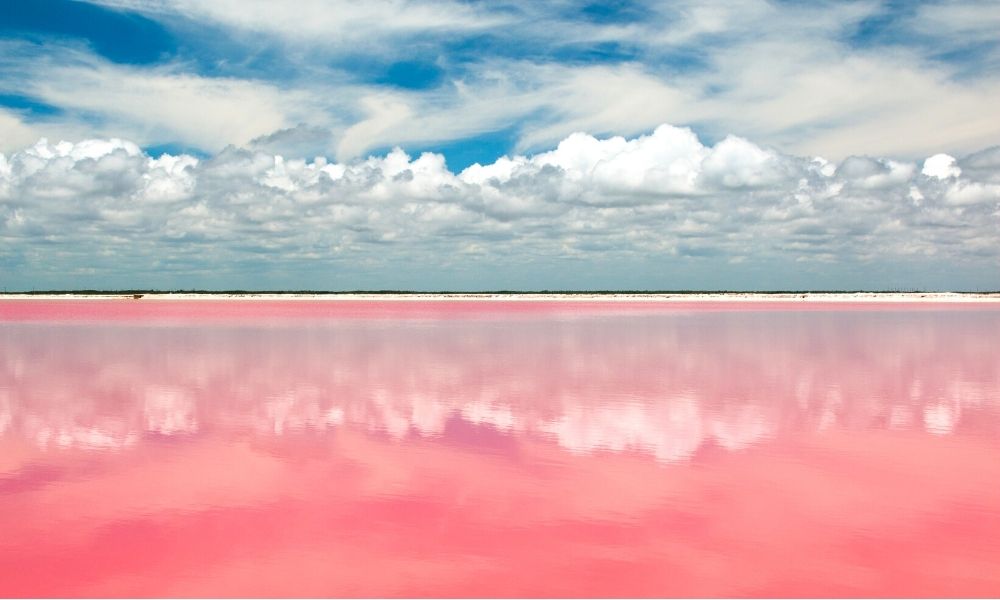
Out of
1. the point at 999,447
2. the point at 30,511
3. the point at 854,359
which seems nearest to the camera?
the point at 30,511

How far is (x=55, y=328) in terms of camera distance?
170 feet

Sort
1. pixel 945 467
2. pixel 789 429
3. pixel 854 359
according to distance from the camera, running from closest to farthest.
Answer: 1. pixel 945 467
2. pixel 789 429
3. pixel 854 359


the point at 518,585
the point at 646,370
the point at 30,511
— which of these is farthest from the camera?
the point at 646,370

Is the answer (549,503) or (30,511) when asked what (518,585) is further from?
(30,511)

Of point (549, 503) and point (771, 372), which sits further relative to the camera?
point (771, 372)

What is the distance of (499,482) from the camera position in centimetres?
1188

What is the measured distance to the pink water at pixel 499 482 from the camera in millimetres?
8266

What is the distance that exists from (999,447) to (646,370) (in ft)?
42.2

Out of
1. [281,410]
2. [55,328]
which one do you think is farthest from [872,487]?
[55,328]

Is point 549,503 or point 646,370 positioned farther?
point 646,370

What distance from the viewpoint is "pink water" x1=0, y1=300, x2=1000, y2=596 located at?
325 inches

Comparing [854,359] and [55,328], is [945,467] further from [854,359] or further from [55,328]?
[55,328]

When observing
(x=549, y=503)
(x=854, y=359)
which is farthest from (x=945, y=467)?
(x=854, y=359)

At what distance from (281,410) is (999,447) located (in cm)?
1409
